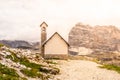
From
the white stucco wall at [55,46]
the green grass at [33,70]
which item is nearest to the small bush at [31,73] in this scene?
the green grass at [33,70]

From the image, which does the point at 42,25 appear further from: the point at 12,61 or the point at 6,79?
the point at 6,79

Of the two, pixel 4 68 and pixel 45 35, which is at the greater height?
pixel 45 35

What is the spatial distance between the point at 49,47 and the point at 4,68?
188 feet

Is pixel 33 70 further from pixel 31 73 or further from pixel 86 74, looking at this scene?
pixel 86 74

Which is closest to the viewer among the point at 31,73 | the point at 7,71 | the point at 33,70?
the point at 7,71

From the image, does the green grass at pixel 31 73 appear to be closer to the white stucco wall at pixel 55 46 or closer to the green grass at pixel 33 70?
the green grass at pixel 33 70

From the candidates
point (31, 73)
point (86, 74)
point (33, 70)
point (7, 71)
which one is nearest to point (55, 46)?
point (86, 74)

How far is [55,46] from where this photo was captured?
91.9 metres

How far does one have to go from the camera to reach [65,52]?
92.4 meters

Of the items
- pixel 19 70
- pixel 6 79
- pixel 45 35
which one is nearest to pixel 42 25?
pixel 45 35

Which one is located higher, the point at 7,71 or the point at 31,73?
the point at 7,71

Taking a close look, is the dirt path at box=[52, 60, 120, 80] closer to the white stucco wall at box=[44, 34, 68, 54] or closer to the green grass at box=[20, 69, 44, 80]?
the green grass at box=[20, 69, 44, 80]

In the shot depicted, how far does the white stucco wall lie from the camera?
91750 mm

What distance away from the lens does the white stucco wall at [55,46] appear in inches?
3612
